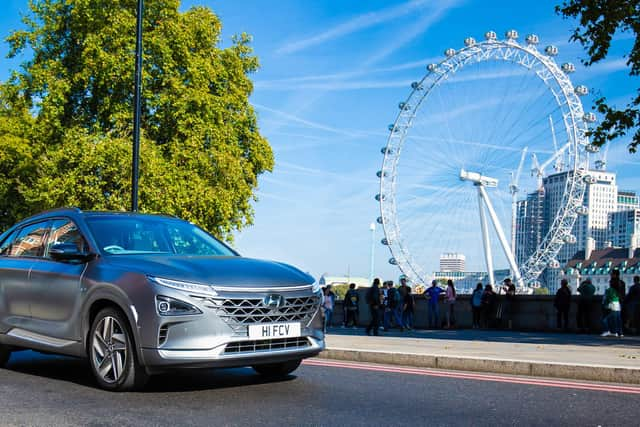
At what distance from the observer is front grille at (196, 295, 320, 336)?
677cm

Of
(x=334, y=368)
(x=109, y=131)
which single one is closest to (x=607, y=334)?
(x=334, y=368)

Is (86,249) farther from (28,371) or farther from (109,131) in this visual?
(109,131)

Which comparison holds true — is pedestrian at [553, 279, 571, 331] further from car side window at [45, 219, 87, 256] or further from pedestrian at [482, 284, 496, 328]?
car side window at [45, 219, 87, 256]

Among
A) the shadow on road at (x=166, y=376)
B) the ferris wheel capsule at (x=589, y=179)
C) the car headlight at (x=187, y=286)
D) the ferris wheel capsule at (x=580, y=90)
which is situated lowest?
the shadow on road at (x=166, y=376)

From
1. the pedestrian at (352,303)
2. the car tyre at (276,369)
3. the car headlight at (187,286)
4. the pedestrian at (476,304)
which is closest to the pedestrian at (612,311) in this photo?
the pedestrian at (476,304)

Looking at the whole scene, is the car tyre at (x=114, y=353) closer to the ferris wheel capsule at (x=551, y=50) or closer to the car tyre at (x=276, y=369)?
the car tyre at (x=276, y=369)

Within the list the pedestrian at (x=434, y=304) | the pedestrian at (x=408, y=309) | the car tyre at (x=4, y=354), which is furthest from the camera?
the pedestrian at (x=434, y=304)

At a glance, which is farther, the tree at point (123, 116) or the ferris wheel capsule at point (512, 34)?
the ferris wheel capsule at point (512, 34)

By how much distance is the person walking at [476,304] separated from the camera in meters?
26.4

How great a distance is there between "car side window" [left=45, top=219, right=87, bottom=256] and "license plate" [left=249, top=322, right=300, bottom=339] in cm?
202

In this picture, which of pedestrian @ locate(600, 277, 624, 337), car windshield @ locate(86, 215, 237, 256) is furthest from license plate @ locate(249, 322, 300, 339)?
pedestrian @ locate(600, 277, 624, 337)

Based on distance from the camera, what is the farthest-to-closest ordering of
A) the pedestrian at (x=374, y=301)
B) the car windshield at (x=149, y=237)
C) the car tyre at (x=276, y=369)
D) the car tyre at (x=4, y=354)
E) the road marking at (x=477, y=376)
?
the pedestrian at (x=374, y=301) → the car tyre at (x=4, y=354) → the road marking at (x=477, y=376) → the car tyre at (x=276, y=369) → the car windshield at (x=149, y=237)

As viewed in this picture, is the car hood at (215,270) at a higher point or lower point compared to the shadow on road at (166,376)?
higher

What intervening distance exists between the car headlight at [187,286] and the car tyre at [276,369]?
1.68 metres
